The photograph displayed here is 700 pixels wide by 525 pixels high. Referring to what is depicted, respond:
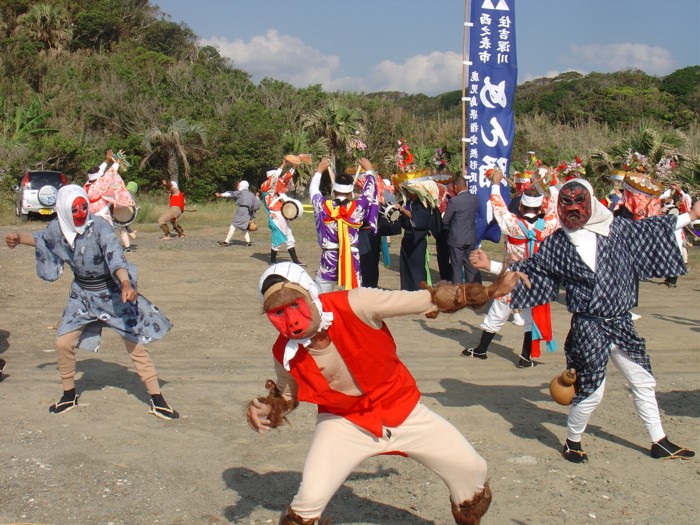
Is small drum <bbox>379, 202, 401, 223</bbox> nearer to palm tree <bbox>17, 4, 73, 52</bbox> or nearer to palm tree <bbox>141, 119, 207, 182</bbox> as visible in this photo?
palm tree <bbox>141, 119, 207, 182</bbox>

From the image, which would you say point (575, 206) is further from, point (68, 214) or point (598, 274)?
point (68, 214)

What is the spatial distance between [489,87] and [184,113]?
24563mm

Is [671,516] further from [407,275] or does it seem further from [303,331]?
[407,275]

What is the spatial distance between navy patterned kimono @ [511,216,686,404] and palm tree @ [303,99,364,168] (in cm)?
2881

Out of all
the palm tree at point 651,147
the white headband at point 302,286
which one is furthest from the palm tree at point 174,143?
the white headband at point 302,286

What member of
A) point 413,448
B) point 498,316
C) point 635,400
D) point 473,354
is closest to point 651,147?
point 473,354

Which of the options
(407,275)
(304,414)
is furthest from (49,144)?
(304,414)

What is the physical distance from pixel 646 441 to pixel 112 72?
36.8 m

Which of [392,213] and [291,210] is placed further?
[291,210]

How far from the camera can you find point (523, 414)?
22.2 ft

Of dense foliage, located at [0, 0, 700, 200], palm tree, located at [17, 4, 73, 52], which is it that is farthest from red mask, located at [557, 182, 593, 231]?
palm tree, located at [17, 4, 73, 52]

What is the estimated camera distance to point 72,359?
6.50 m

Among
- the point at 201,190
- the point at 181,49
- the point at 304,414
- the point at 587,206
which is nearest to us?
the point at 587,206

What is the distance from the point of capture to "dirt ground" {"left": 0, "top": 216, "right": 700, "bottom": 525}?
15.8ft
